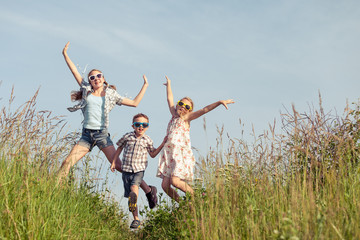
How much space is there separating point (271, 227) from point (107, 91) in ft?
15.7

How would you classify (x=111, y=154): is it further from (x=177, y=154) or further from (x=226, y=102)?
(x=226, y=102)

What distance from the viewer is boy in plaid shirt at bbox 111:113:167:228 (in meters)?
7.03

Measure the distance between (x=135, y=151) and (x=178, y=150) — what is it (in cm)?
94

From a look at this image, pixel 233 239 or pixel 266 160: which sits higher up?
pixel 266 160

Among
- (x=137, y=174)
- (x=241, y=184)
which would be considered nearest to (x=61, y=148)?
(x=137, y=174)

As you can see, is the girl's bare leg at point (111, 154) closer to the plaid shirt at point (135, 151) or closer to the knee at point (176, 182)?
the plaid shirt at point (135, 151)

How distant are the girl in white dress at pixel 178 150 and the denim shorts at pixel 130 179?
17.6 inches

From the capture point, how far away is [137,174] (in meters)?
7.04

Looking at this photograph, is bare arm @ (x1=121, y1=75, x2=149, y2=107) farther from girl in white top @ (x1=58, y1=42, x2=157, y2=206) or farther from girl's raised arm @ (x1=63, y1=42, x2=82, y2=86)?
girl's raised arm @ (x1=63, y1=42, x2=82, y2=86)

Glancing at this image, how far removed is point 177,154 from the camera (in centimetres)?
660

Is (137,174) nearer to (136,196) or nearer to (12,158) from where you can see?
(136,196)

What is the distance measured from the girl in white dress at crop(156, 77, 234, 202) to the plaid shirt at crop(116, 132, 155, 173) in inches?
17.3

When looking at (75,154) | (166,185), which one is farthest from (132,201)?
(75,154)

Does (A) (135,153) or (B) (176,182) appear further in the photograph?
(A) (135,153)
